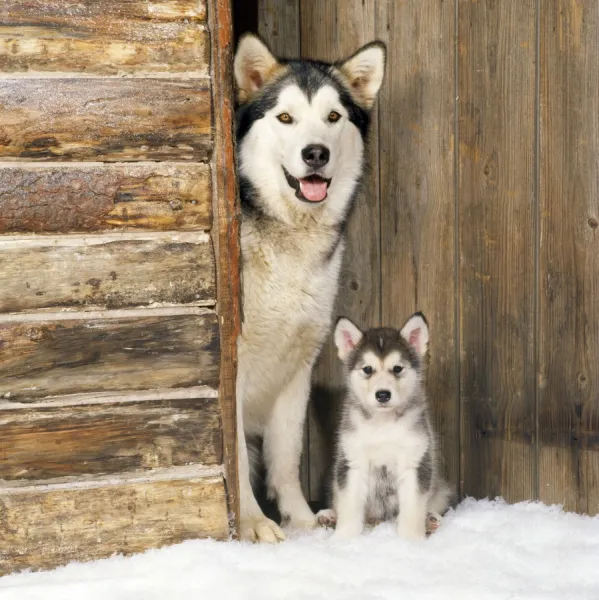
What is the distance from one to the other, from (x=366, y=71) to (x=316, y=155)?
61 centimetres

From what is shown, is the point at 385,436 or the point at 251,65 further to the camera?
the point at 251,65

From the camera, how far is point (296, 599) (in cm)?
258

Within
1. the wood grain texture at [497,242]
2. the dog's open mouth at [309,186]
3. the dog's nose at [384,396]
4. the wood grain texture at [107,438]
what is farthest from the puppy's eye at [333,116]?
the wood grain texture at [107,438]

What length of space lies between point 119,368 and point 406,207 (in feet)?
5.54

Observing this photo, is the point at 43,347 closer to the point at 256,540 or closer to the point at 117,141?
the point at 117,141

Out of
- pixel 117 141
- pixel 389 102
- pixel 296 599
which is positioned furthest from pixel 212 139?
pixel 296 599

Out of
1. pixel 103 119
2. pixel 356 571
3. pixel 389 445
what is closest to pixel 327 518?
pixel 389 445

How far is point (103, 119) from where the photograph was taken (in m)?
2.72

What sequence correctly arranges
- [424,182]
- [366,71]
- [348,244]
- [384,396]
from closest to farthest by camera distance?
[384,396] < [366,71] < [424,182] < [348,244]

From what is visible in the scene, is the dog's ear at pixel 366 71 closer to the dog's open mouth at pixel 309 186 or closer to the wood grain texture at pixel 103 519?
the dog's open mouth at pixel 309 186

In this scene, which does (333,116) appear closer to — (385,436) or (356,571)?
(385,436)

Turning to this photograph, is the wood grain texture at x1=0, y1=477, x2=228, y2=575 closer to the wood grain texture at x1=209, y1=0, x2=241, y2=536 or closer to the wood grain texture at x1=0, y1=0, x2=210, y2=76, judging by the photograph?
the wood grain texture at x1=209, y1=0, x2=241, y2=536

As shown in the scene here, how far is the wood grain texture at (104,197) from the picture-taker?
8.86ft

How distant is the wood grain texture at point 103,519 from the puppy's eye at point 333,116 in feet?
5.06
